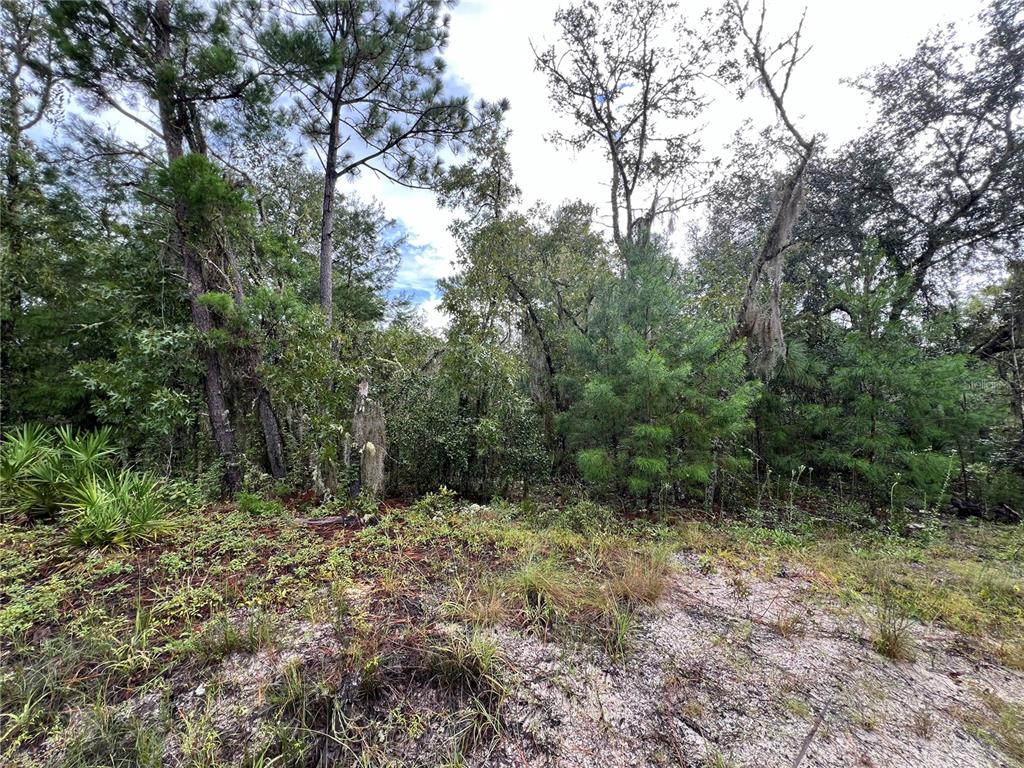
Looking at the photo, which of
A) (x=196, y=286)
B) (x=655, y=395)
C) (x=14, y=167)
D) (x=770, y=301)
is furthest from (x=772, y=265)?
(x=14, y=167)

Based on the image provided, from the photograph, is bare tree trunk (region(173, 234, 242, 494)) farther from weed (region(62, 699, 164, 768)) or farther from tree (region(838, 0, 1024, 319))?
tree (region(838, 0, 1024, 319))

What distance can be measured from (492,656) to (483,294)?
172 inches

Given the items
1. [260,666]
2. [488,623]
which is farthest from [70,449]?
[488,623]

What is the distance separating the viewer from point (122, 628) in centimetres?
186

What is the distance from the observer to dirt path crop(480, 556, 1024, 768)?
132 centimetres

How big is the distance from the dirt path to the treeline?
6.81ft

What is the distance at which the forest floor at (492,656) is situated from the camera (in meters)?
1.34

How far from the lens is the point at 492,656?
1663mm

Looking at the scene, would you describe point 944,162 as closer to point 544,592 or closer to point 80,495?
point 544,592

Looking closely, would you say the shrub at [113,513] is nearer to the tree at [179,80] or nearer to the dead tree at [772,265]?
the tree at [179,80]

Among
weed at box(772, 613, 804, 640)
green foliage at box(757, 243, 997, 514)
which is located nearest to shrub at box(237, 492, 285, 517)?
weed at box(772, 613, 804, 640)

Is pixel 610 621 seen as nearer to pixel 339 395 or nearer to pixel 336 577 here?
pixel 336 577

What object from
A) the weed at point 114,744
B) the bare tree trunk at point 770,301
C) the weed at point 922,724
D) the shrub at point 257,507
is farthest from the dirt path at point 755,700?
the bare tree trunk at point 770,301

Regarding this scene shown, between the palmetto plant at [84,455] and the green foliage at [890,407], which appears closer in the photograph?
the palmetto plant at [84,455]
